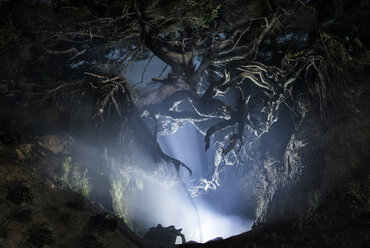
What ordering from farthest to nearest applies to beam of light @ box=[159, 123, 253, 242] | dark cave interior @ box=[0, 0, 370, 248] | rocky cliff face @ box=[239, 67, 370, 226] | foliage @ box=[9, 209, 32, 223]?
beam of light @ box=[159, 123, 253, 242]
rocky cliff face @ box=[239, 67, 370, 226]
dark cave interior @ box=[0, 0, 370, 248]
foliage @ box=[9, 209, 32, 223]

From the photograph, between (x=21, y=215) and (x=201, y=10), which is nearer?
(x=21, y=215)

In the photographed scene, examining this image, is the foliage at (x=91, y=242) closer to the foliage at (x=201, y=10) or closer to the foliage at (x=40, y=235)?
the foliage at (x=40, y=235)

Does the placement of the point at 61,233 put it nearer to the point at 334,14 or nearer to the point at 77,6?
the point at 77,6

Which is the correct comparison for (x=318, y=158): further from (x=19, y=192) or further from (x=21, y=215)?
(x=19, y=192)

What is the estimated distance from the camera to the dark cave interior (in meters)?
6.30

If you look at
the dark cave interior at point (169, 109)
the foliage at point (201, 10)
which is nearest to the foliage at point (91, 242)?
the dark cave interior at point (169, 109)

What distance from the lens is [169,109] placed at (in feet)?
31.5

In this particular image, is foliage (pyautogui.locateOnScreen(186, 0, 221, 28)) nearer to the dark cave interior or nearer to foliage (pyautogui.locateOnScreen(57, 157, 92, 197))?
the dark cave interior

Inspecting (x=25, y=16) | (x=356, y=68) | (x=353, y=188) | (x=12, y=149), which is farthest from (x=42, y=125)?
(x=356, y=68)

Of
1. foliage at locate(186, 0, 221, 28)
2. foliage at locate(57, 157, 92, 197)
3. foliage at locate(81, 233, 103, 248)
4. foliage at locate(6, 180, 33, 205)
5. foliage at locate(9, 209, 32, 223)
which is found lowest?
foliage at locate(81, 233, 103, 248)

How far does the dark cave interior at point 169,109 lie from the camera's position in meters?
6.30

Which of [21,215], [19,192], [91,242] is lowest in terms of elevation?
[91,242]

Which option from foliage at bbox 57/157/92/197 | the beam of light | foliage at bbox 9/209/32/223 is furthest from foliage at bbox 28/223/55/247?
the beam of light

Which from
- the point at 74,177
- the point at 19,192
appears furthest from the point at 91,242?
the point at 74,177
